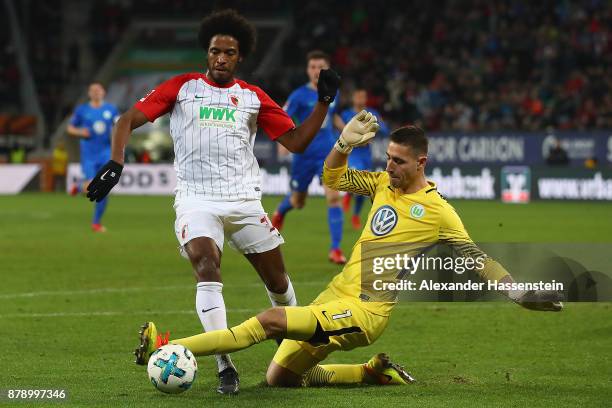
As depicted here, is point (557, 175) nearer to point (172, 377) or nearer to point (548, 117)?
point (548, 117)

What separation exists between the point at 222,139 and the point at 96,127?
12890mm

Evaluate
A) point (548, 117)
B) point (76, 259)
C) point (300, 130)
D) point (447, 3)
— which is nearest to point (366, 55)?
point (447, 3)

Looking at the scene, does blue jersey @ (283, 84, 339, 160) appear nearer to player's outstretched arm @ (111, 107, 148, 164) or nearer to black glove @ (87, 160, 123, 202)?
player's outstretched arm @ (111, 107, 148, 164)

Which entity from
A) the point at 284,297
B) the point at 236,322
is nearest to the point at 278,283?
the point at 284,297

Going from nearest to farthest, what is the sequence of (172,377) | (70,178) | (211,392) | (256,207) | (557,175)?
(172,377) < (211,392) < (256,207) < (557,175) < (70,178)

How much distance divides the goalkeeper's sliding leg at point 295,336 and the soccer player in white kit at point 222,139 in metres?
0.63

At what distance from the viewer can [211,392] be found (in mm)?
6742

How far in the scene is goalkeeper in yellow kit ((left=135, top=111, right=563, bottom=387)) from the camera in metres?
6.26

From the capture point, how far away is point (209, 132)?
7.18 m

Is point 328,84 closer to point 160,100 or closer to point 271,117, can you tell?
point 271,117

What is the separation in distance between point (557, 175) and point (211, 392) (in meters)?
23.1

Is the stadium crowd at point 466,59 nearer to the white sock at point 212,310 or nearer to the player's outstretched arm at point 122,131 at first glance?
the player's outstretched arm at point 122,131

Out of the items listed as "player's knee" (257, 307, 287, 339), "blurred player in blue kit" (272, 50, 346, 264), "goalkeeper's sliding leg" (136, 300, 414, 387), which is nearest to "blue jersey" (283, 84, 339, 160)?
"blurred player in blue kit" (272, 50, 346, 264)

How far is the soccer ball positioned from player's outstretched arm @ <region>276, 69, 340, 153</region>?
1.81m
